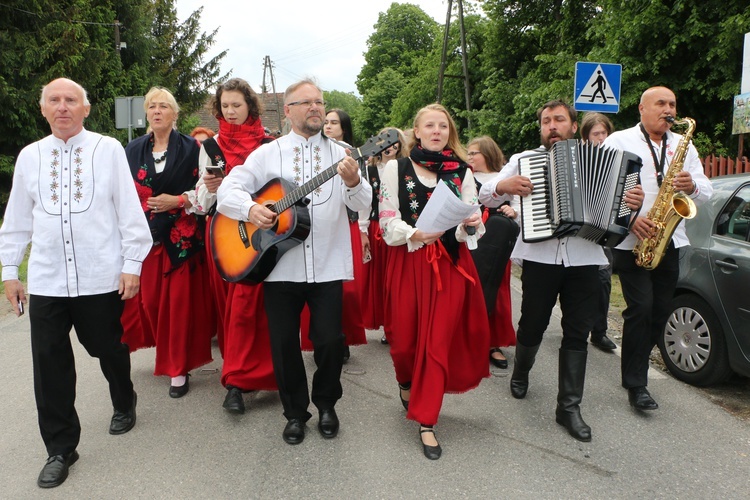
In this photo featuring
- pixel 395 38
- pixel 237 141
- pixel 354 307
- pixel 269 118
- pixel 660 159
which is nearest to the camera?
pixel 660 159

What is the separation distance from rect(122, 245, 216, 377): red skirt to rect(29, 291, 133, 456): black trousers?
1.01 meters

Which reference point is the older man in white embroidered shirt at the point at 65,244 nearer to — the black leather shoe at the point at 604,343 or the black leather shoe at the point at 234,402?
the black leather shoe at the point at 234,402

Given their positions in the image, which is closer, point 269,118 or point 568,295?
point 568,295

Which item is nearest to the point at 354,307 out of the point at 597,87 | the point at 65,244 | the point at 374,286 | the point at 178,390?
the point at 374,286

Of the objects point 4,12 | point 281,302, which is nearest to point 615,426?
point 281,302

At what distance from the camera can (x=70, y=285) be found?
10.6ft

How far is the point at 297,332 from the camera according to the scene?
3.69 m

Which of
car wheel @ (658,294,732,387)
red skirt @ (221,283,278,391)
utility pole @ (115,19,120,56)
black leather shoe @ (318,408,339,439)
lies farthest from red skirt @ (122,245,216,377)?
utility pole @ (115,19,120,56)

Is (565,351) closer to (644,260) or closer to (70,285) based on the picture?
(644,260)

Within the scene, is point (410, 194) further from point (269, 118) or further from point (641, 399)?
point (269, 118)

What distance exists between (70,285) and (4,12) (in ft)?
55.6

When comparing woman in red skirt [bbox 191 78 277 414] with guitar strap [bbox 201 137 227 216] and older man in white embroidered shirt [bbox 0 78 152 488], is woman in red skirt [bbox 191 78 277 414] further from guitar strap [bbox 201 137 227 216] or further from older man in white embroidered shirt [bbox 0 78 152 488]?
older man in white embroidered shirt [bbox 0 78 152 488]

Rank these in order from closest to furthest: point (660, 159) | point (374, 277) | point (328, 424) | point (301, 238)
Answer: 1. point (301, 238)
2. point (328, 424)
3. point (660, 159)
4. point (374, 277)

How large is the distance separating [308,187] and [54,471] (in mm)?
2025
